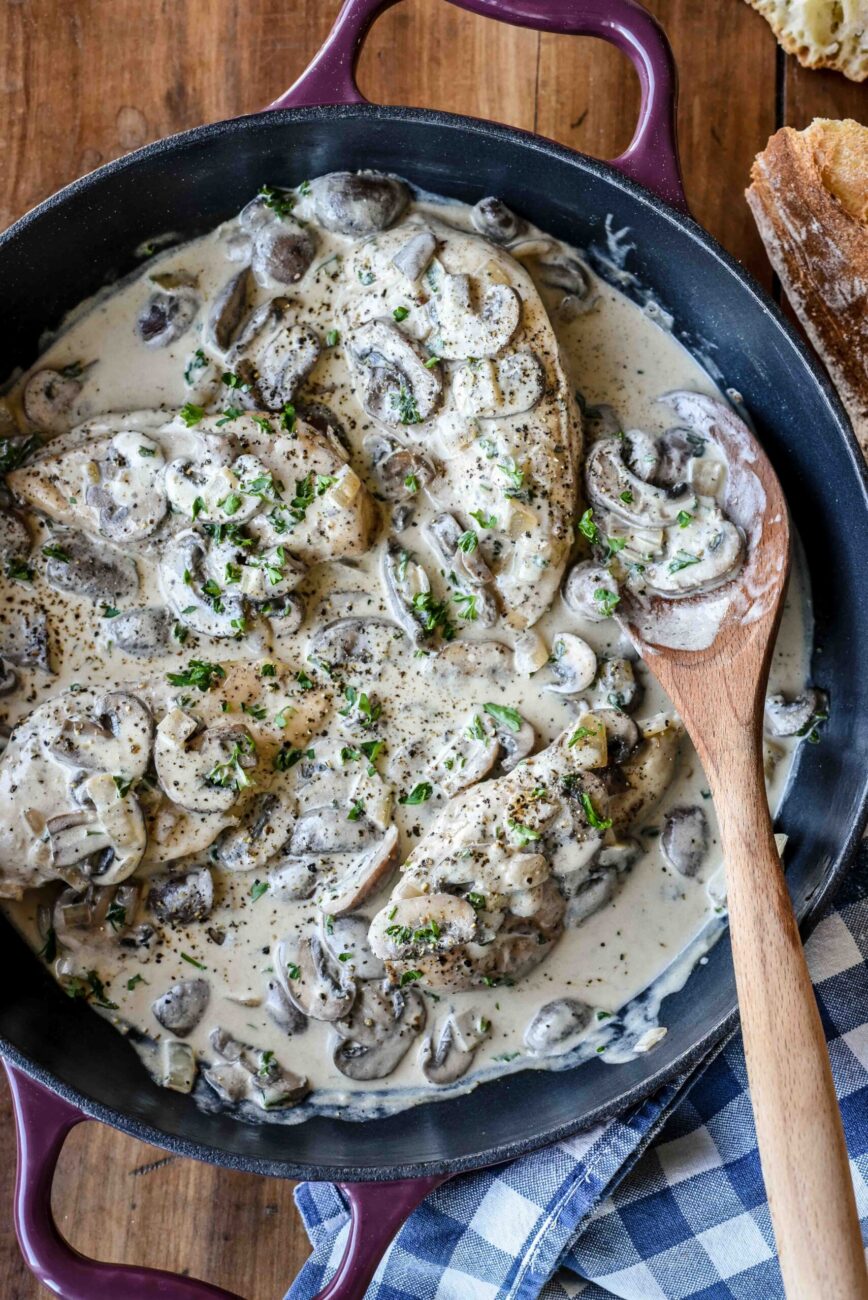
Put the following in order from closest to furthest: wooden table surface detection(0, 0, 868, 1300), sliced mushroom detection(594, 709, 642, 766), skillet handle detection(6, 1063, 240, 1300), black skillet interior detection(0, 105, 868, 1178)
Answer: skillet handle detection(6, 1063, 240, 1300) < black skillet interior detection(0, 105, 868, 1178) < sliced mushroom detection(594, 709, 642, 766) < wooden table surface detection(0, 0, 868, 1300)

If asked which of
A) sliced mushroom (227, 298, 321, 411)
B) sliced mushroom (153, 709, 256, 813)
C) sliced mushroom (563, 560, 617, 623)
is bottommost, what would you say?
sliced mushroom (153, 709, 256, 813)

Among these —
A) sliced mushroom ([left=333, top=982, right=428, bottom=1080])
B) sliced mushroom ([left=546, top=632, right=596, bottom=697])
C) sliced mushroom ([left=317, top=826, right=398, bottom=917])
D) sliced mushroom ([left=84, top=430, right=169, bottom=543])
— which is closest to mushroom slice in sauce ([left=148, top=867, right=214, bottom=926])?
sliced mushroom ([left=317, top=826, right=398, bottom=917])

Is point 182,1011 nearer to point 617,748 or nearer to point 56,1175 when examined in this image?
point 56,1175

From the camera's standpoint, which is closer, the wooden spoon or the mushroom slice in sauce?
the wooden spoon

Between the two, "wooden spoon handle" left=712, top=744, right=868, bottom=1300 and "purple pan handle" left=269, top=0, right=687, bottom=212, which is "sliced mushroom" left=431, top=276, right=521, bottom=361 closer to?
"purple pan handle" left=269, top=0, right=687, bottom=212

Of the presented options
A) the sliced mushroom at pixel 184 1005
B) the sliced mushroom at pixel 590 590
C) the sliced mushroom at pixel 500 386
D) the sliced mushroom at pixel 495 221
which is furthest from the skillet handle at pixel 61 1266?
the sliced mushroom at pixel 495 221

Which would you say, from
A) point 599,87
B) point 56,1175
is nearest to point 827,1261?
point 56,1175
